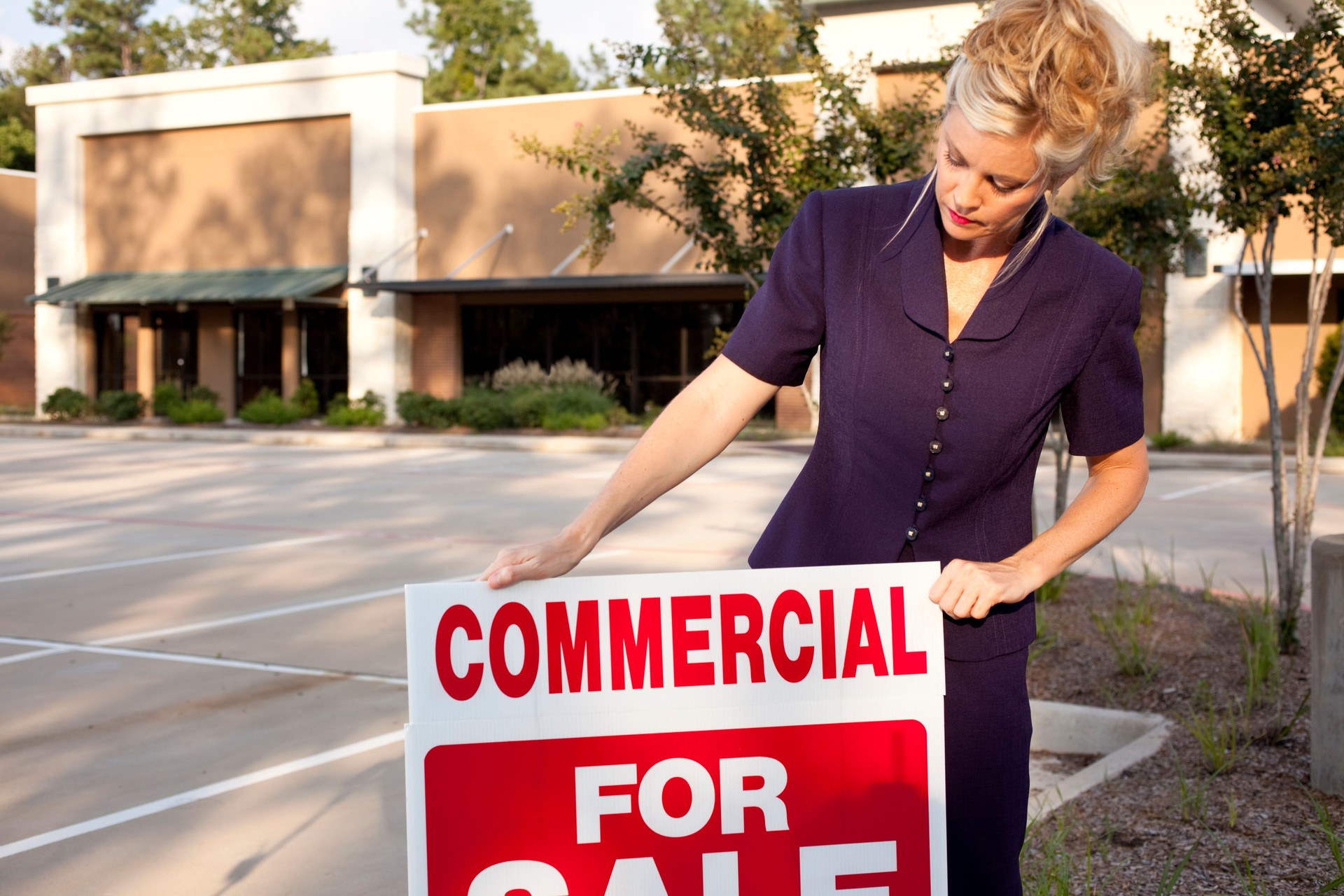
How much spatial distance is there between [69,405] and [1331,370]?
26217 mm

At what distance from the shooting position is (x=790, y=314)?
2.20 meters

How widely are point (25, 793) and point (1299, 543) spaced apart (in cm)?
553

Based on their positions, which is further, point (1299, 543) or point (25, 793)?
point (1299, 543)

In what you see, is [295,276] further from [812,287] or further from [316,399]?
[812,287]

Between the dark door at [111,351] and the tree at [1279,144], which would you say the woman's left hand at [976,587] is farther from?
the dark door at [111,351]

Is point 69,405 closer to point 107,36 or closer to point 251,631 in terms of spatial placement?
point 251,631

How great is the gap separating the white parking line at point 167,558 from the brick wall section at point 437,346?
19.2 metres

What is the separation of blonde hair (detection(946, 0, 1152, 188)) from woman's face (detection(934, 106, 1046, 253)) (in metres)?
0.02

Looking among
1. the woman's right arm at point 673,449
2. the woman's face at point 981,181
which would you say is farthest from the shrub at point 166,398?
the woman's face at point 981,181

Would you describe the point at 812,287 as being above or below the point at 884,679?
above

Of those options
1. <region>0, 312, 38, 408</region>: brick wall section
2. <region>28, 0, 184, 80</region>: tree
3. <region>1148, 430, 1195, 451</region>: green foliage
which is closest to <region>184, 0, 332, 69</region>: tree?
<region>28, 0, 184, 80</region>: tree

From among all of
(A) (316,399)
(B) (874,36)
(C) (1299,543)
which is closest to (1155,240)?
(C) (1299,543)

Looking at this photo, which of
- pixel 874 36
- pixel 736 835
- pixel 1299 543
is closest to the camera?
pixel 736 835

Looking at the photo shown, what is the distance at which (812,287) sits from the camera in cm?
219
